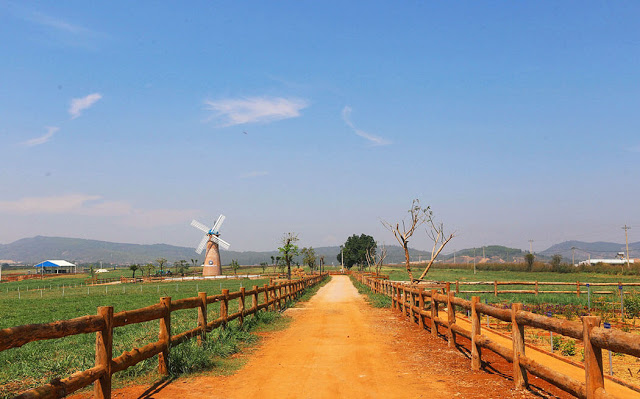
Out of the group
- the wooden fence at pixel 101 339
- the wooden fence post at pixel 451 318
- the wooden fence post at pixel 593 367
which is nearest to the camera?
the wooden fence at pixel 101 339

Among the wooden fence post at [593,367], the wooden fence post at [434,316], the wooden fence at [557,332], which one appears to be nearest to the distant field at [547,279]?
the wooden fence post at [434,316]

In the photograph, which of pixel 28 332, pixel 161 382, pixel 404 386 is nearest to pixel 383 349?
pixel 404 386

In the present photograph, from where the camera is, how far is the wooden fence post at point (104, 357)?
689cm

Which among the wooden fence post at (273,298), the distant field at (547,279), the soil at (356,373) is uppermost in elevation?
the wooden fence post at (273,298)

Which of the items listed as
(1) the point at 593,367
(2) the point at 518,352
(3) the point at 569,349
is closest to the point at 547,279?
(3) the point at 569,349

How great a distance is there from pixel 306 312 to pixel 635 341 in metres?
18.1

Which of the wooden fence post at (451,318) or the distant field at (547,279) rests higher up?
the wooden fence post at (451,318)

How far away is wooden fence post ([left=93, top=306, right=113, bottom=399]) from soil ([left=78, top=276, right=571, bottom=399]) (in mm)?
865

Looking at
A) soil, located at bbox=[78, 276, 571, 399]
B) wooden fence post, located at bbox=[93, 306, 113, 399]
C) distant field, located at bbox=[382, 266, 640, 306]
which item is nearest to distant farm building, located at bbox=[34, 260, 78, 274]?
distant field, located at bbox=[382, 266, 640, 306]

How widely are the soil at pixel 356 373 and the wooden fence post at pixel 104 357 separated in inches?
34.1

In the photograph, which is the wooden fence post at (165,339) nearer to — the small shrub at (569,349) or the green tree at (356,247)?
the small shrub at (569,349)

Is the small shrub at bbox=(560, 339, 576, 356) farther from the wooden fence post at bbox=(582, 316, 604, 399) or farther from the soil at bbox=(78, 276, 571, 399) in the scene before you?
the wooden fence post at bbox=(582, 316, 604, 399)

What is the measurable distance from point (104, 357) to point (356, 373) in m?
4.55

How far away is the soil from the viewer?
7.97m
